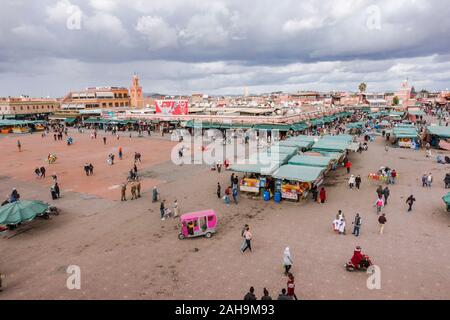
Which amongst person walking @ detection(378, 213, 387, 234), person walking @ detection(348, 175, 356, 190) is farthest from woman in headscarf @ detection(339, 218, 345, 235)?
person walking @ detection(348, 175, 356, 190)

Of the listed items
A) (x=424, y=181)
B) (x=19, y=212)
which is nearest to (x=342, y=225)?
(x=424, y=181)

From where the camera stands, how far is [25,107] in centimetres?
7838

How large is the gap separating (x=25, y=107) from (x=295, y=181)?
81520mm

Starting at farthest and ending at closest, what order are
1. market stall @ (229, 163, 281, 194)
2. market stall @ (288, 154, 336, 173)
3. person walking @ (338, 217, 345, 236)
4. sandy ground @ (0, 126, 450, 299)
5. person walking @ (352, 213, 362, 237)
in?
market stall @ (288, 154, 336, 173) < market stall @ (229, 163, 281, 194) < person walking @ (338, 217, 345, 236) < person walking @ (352, 213, 362, 237) < sandy ground @ (0, 126, 450, 299)

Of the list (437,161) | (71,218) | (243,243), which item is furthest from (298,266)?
(437,161)

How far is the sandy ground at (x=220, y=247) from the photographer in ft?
32.9

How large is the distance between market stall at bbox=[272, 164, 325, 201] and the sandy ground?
646 mm

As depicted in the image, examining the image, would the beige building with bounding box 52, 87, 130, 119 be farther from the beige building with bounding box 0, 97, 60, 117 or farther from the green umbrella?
the green umbrella

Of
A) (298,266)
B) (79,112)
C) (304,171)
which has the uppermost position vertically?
(79,112)

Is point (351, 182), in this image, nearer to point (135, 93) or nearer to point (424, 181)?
point (424, 181)

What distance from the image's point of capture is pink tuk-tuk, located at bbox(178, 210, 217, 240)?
1362cm

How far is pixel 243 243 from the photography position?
12.9 meters
